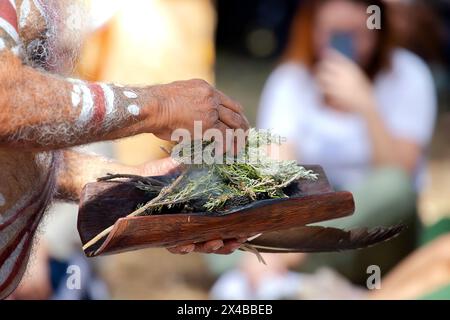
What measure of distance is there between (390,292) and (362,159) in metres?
0.94

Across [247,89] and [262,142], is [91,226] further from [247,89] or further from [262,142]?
[247,89]

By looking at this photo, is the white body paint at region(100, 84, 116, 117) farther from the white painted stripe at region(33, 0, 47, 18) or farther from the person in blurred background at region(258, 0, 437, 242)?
the person in blurred background at region(258, 0, 437, 242)

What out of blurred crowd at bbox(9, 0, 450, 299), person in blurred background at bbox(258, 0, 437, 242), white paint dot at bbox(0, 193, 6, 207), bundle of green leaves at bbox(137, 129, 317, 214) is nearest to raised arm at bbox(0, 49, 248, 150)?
bundle of green leaves at bbox(137, 129, 317, 214)

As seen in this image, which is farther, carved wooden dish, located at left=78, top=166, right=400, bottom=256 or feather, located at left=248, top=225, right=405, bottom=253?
feather, located at left=248, top=225, right=405, bottom=253

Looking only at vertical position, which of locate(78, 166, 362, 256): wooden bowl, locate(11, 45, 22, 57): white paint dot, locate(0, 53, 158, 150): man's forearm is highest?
locate(11, 45, 22, 57): white paint dot

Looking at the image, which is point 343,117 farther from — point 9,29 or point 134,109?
point 9,29

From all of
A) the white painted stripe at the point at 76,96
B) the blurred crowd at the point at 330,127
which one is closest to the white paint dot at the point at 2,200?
the white painted stripe at the point at 76,96

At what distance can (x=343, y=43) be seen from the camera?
558cm

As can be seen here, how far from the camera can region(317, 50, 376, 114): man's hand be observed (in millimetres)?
5406

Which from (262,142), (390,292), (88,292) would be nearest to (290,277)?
(390,292)

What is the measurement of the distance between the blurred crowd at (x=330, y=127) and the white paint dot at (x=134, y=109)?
289 centimetres

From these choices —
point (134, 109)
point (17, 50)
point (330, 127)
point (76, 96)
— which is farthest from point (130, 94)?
point (330, 127)

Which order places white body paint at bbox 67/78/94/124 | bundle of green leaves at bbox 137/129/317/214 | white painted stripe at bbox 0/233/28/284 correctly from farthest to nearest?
1. white painted stripe at bbox 0/233/28/284
2. bundle of green leaves at bbox 137/129/317/214
3. white body paint at bbox 67/78/94/124

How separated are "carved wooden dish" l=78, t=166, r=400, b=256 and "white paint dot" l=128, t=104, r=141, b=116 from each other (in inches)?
10.4
